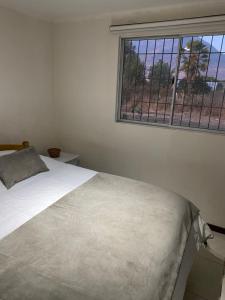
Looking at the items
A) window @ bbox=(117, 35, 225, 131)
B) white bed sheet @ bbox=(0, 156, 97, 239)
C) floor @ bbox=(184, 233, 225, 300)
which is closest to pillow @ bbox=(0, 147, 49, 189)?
white bed sheet @ bbox=(0, 156, 97, 239)

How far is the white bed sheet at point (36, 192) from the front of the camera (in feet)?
5.26

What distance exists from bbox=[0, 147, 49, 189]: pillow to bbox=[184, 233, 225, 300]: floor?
1694mm

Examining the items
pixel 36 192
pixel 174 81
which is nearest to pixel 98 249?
pixel 36 192

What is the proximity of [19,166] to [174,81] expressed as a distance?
6.15 feet

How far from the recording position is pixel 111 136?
306 cm

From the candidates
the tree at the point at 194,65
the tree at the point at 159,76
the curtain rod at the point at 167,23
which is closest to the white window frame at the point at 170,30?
the curtain rod at the point at 167,23

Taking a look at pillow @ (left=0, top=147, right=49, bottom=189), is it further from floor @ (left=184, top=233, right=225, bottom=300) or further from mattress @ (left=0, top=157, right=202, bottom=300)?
floor @ (left=184, top=233, right=225, bottom=300)

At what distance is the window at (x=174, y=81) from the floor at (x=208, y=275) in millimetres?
1270

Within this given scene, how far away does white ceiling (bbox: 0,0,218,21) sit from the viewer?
2299 millimetres

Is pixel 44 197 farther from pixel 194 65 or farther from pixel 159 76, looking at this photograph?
pixel 194 65

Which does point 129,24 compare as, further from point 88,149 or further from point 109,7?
point 88,149

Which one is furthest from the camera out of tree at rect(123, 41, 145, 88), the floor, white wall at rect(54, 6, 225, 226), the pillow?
tree at rect(123, 41, 145, 88)

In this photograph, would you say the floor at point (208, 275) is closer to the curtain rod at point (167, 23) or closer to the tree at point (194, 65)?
the tree at point (194, 65)

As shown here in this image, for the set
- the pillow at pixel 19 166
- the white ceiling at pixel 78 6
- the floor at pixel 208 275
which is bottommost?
the floor at pixel 208 275
